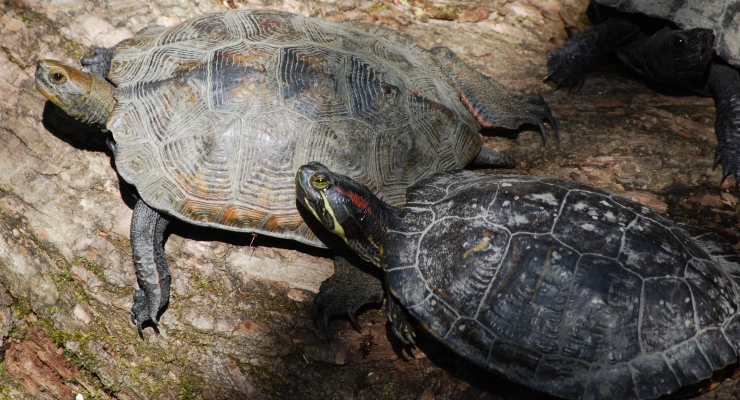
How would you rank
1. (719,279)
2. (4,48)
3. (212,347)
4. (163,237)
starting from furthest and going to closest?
(4,48), (163,237), (212,347), (719,279)

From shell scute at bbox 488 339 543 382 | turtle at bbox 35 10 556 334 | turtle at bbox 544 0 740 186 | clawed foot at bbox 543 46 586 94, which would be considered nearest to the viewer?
shell scute at bbox 488 339 543 382

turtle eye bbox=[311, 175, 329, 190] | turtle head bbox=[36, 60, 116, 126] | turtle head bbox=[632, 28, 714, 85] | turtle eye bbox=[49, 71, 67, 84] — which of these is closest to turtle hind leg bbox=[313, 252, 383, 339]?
turtle eye bbox=[311, 175, 329, 190]

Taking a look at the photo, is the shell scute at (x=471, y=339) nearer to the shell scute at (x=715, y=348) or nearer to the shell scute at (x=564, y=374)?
the shell scute at (x=564, y=374)

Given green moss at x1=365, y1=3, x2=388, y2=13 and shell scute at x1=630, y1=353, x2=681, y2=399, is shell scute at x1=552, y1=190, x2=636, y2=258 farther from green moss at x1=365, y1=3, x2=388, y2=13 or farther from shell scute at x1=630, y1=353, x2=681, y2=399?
green moss at x1=365, y1=3, x2=388, y2=13

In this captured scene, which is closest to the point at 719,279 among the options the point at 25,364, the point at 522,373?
the point at 522,373

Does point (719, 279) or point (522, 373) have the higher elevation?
point (719, 279)

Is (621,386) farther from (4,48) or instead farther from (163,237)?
(4,48)
